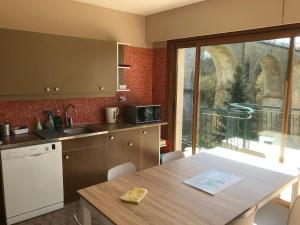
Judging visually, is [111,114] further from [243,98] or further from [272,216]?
[272,216]

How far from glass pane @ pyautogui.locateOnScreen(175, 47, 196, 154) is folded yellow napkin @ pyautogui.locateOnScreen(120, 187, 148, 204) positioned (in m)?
2.29

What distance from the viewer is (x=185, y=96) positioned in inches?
159

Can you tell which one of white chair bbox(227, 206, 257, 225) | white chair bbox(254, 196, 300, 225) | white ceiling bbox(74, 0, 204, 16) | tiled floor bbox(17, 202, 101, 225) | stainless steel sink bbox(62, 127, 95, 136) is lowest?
tiled floor bbox(17, 202, 101, 225)

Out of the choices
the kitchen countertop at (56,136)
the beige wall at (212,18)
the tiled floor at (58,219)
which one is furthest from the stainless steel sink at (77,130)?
the beige wall at (212,18)

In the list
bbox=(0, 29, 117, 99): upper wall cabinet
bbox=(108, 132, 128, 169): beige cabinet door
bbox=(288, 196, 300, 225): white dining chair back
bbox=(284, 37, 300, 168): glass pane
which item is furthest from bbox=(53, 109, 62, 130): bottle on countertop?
bbox=(284, 37, 300, 168): glass pane

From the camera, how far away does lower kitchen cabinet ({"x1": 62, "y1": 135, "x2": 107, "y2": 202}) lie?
288 cm

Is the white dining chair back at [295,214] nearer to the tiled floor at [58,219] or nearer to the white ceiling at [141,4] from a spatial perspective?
the tiled floor at [58,219]

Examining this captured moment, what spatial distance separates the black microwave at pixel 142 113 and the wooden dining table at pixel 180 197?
1.39 metres

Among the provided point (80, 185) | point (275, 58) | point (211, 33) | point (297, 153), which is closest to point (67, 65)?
Answer: point (80, 185)

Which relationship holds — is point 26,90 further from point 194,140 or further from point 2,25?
point 194,140

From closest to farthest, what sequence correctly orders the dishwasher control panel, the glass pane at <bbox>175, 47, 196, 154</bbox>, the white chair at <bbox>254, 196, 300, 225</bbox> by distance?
the white chair at <bbox>254, 196, 300, 225</bbox>, the dishwasher control panel, the glass pane at <bbox>175, 47, 196, 154</bbox>

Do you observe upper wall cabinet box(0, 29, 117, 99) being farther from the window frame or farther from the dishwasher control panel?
the window frame

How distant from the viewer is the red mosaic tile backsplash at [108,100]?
2.96 m

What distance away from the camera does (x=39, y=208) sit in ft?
8.80
